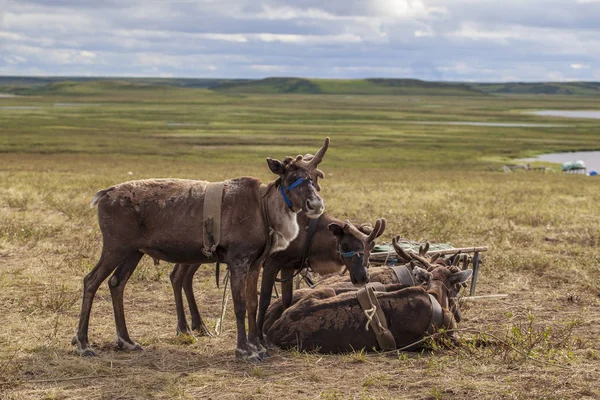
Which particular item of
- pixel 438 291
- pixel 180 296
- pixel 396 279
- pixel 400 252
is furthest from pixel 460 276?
pixel 180 296

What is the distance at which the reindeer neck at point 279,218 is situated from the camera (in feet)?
28.3

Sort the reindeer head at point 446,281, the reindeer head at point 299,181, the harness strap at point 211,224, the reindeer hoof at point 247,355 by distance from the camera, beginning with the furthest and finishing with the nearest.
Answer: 1. the reindeer head at point 446,281
2. the harness strap at point 211,224
3. the reindeer hoof at point 247,355
4. the reindeer head at point 299,181

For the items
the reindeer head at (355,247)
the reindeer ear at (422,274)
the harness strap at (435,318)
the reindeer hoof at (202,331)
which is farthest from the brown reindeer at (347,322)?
the reindeer hoof at (202,331)

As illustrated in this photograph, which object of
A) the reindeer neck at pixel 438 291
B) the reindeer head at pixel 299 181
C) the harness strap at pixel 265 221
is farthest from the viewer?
the reindeer neck at pixel 438 291

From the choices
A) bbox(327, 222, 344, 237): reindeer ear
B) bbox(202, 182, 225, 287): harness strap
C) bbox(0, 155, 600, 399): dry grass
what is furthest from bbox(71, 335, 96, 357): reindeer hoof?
bbox(327, 222, 344, 237): reindeer ear

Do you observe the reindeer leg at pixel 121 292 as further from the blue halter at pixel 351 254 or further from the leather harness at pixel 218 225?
the blue halter at pixel 351 254

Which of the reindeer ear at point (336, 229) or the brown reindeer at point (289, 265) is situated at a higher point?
the reindeer ear at point (336, 229)

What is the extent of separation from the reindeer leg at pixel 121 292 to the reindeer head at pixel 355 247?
243 centimetres

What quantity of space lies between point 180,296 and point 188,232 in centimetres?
135

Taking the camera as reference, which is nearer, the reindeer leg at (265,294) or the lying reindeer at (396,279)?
the reindeer leg at (265,294)

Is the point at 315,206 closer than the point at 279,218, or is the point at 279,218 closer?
the point at 315,206

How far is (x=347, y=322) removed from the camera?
8656 millimetres

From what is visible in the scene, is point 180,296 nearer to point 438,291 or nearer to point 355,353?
point 355,353

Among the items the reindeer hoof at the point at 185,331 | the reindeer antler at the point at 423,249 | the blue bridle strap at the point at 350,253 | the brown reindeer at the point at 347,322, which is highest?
the blue bridle strap at the point at 350,253
